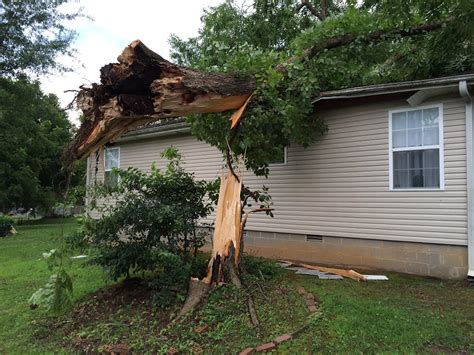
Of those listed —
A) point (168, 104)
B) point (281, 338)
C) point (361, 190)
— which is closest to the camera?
point (281, 338)

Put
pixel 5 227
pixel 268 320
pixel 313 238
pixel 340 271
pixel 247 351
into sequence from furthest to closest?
pixel 5 227 < pixel 313 238 < pixel 340 271 < pixel 268 320 < pixel 247 351

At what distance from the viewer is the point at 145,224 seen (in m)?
5.29

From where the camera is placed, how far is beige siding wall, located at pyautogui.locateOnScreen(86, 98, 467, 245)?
6.23 m

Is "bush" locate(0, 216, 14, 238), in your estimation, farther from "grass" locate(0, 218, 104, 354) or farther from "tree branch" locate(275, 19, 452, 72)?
"tree branch" locate(275, 19, 452, 72)

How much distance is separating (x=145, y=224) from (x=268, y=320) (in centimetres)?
210

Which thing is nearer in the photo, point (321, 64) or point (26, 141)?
point (321, 64)

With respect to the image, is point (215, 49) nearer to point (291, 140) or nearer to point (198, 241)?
point (291, 140)

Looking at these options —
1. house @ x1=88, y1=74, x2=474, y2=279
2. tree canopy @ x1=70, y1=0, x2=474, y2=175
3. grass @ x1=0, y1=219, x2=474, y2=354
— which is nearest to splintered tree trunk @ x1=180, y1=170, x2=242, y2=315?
grass @ x1=0, y1=219, x2=474, y2=354

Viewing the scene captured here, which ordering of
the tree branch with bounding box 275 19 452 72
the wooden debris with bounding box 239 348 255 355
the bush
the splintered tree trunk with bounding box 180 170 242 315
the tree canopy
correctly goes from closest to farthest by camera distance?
1. the wooden debris with bounding box 239 348 255 355
2. the tree canopy
3. the splintered tree trunk with bounding box 180 170 242 315
4. the tree branch with bounding box 275 19 452 72
5. the bush

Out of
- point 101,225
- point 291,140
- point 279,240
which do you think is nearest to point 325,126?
point 291,140

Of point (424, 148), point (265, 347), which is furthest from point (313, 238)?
point (265, 347)

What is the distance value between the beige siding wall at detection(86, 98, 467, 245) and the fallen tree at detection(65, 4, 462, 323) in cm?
259

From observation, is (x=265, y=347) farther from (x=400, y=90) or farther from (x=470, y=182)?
(x=400, y=90)

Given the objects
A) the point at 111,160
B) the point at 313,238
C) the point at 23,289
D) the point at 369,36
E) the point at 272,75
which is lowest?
Result: the point at 23,289
